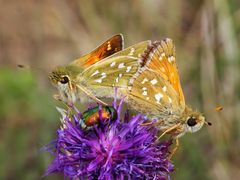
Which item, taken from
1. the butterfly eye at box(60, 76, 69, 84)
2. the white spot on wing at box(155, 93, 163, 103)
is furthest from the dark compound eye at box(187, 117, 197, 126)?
the butterfly eye at box(60, 76, 69, 84)

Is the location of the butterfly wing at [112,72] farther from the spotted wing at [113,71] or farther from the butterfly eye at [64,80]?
the butterfly eye at [64,80]

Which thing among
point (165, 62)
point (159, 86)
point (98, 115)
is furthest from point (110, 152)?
point (165, 62)

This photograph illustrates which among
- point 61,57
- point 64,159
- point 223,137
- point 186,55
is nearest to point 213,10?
point 186,55

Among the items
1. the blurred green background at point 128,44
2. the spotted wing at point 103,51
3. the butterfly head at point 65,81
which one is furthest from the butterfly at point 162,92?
the blurred green background at point 128,44

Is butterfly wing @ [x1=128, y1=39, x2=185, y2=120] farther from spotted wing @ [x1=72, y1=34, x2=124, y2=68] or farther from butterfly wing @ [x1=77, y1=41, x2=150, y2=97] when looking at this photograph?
spotted wing @ [x1=72, y1=34, x2=124, y2=68]

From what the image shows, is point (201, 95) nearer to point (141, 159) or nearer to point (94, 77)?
point (94, 77)

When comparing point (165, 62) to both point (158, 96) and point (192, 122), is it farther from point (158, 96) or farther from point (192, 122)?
point (192, 122)
